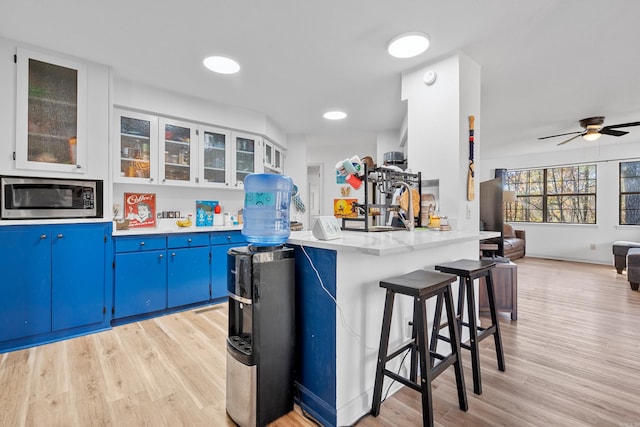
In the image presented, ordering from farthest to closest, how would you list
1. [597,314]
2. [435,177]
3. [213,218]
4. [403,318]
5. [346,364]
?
[213,218] < [597,314] < [435,177] < [403,318] < [346,364]

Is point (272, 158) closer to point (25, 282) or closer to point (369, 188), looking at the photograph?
point (369, 188)

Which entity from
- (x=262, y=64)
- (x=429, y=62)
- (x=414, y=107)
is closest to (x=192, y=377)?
(x=262, y=64)

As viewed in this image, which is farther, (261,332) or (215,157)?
(215,157)

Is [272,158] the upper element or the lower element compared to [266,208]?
upper

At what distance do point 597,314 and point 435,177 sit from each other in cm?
246

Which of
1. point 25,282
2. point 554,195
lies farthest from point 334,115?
point 554,195

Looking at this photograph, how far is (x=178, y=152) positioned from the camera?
3475 millimetres

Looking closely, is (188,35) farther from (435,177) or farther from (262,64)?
(435,177)

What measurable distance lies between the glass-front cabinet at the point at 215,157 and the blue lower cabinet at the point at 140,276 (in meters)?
0.99

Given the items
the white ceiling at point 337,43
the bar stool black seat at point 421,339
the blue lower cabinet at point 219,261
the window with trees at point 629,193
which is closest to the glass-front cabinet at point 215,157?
the white ceiling at point 337,43

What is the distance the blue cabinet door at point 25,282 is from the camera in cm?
224

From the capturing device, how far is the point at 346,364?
1.50m

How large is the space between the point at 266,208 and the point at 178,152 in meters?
2.29

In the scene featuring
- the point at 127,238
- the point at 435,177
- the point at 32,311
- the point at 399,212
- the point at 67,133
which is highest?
the point at 67,133
